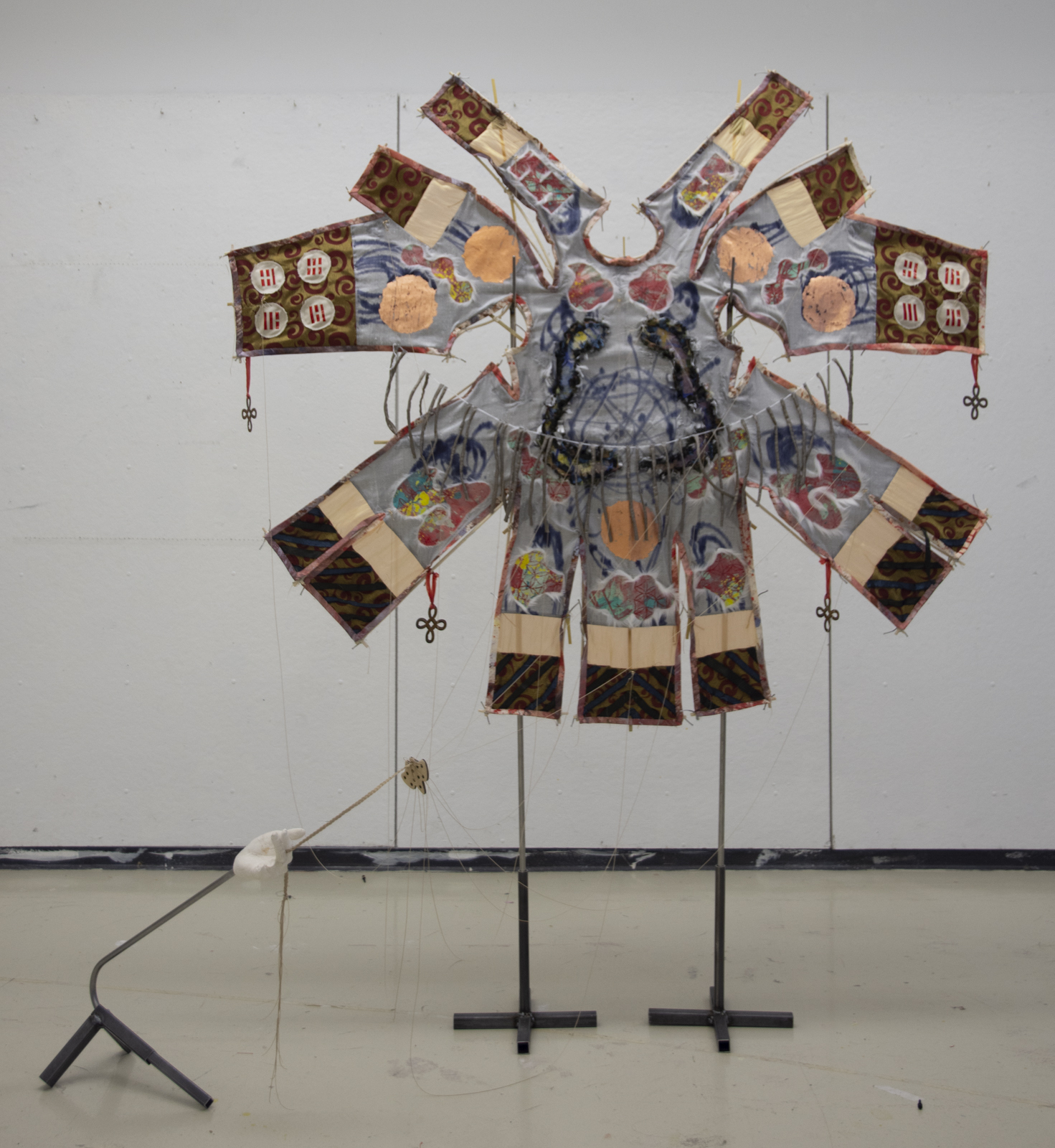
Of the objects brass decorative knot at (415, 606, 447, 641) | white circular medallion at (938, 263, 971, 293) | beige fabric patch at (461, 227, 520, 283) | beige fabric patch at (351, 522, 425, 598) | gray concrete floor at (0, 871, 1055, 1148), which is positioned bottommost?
gray concrete floor at (0, 871, 1055, 1148)

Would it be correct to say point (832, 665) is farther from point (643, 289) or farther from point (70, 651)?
point (70, 651)

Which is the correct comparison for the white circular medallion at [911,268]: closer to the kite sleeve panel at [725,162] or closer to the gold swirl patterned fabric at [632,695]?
the kite sleeve panel at [725,162]

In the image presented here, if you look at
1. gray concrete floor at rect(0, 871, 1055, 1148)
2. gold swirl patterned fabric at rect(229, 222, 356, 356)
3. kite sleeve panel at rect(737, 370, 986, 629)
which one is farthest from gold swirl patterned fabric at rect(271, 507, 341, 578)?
gray concrete floor at rect(0, 871, 1055, 1148)

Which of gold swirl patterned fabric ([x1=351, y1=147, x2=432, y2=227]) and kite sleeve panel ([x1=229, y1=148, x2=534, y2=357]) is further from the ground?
gold swirl patterned fabric ([x1=351, y1=147, x2=432, y2=227])

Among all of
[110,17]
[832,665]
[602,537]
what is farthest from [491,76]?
[832,665]

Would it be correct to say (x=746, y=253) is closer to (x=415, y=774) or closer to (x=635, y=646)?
(x=635, y=646)

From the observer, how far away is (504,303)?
2170mm

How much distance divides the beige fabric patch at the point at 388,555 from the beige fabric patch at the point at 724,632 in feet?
2.05

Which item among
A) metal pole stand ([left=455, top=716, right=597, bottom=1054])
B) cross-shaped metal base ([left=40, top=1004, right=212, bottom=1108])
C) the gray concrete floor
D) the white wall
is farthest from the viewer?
the white wall

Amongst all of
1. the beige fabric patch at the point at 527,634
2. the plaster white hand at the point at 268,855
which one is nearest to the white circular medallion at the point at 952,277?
the beige fabric patch at the point at 527,634

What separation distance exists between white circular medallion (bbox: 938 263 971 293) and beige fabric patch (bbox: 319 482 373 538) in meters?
1.30

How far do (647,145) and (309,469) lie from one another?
144cm

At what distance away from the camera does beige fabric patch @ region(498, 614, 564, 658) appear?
7.18 feet

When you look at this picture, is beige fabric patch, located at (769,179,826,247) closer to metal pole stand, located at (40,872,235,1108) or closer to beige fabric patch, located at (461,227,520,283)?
beige fabric patch, located at (461,227,520,283)
